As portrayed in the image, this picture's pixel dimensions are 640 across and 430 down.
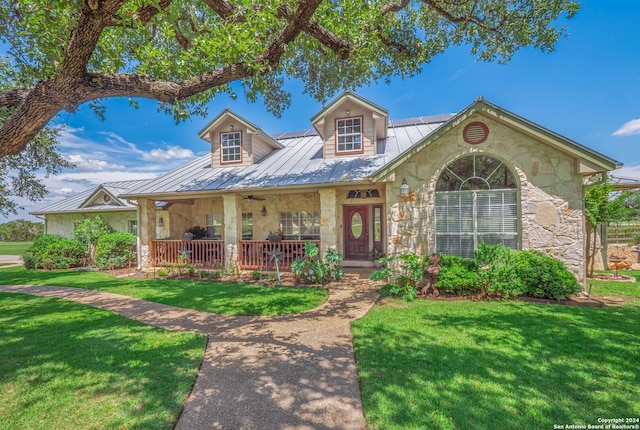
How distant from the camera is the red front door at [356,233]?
40.6 feet

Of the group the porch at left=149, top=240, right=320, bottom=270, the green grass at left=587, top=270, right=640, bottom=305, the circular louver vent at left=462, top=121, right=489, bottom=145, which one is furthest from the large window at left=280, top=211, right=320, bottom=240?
the green grass at left=587, top=270, right=640, bottom=305

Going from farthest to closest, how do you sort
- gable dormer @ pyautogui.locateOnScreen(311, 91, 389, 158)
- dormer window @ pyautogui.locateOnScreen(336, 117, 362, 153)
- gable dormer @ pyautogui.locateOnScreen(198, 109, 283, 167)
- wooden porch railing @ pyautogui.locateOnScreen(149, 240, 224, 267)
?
1. gable dormer @ pyautogui.locateOnScreen(198, 109, 283, 167)
2. wooden porch railing @ pyautogui.locateOnScreen(149, 240, 224, 267)
3. dormer window @ pyautogui.locateOnScreen(336, 117, 362, 153)
4. gable dormer @ pyautogui.locateOnScreen(311, 91, 389, 158)

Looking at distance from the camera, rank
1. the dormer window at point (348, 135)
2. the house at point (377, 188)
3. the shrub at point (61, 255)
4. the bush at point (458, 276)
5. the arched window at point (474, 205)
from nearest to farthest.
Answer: the bush at point (458, 276) < the house at point (377, 188) < the arched window at point (474, 205) < the dormer window at point (348, 135) < the shrub at point (61, 255)

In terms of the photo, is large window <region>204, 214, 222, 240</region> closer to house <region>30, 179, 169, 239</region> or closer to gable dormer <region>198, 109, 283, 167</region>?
gable dormer <region>198, 109, 283, 167</region>

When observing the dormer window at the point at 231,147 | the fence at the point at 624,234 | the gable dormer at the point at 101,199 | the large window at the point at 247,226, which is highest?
the dormer window at the point at 231,147

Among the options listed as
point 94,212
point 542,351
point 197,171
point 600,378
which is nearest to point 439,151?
point 542,351

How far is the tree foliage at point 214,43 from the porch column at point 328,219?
13.0ft

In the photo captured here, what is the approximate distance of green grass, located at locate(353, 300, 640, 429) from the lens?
2.82 meters

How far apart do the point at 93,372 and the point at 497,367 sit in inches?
215

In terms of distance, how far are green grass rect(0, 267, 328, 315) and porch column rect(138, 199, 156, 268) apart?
1388mm

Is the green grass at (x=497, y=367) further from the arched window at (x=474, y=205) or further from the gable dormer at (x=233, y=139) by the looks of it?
the gable dormer at (x=233, y=139)

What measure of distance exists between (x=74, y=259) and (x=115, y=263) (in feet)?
9.67

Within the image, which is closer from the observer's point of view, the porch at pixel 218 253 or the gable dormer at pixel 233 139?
the porch at pixel 218 253

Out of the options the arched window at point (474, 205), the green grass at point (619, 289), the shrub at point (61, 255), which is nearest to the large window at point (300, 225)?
the arched window at point (474, 205)
